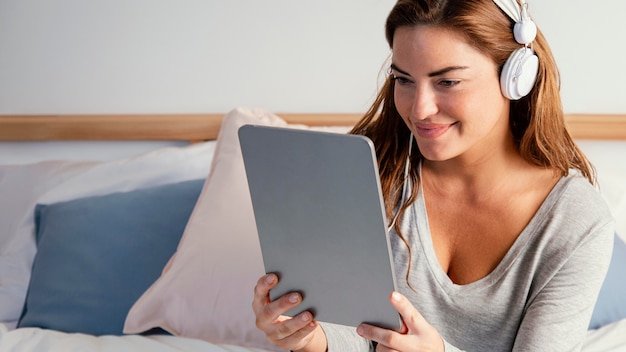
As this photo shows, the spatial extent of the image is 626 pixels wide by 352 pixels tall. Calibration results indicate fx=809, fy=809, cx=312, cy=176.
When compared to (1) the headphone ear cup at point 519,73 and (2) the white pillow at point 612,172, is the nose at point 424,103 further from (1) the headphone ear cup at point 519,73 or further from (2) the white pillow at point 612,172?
(2) the white pillow at point 612,172

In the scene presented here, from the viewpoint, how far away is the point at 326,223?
3.29 feet

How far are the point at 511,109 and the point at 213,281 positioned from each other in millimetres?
677

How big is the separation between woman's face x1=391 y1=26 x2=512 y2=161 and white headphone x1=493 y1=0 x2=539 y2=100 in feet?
0.07

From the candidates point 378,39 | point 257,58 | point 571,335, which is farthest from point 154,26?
point 571,335

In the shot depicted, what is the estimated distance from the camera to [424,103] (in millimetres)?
1132

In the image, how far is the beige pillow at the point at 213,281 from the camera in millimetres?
1567

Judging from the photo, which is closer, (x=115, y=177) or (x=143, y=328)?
(x=143, y=328)

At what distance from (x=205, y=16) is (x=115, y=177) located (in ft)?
1.58

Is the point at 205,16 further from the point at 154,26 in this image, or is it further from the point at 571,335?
the point at 571,335

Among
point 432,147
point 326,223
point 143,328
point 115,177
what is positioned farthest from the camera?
point 115,177

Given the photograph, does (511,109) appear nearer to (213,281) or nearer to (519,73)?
(519,73)

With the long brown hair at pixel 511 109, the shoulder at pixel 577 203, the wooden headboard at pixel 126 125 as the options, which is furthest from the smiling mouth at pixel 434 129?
the wooden headboard at pixel 126 125

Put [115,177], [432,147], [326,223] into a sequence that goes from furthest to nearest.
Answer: [115,177] → [432,147] → [326,223]

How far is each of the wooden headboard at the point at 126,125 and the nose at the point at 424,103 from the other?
913 mm
